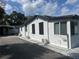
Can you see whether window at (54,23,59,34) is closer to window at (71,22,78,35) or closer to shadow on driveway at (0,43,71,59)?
window at (71,22,78,35)

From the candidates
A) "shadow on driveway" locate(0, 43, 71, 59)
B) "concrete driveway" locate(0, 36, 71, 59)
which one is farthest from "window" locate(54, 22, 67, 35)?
"shadow on driveway" locate(0, 43, 71, 59)

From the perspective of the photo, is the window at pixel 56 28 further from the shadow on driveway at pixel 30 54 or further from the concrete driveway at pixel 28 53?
the shadow on driveway at pixel 30 54

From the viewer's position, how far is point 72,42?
1155 cm

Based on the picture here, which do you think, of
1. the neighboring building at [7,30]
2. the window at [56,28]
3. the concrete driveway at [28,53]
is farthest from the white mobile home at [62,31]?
the neighboring building at [7,30]

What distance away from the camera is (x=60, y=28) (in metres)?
12.6

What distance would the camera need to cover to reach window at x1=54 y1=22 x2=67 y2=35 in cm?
1213

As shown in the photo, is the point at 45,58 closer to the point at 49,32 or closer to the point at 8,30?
the point at 49,32

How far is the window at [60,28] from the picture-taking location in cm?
1213

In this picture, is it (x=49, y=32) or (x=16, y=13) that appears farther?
(x=16, y=13)

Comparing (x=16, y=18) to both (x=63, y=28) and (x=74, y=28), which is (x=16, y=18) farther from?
(x=74, y=28)

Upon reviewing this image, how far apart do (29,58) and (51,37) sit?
656 cm

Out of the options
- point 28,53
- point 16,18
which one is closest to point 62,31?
point 28,53

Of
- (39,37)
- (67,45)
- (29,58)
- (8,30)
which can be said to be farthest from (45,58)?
(8,30)

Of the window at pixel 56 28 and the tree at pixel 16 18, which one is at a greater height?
the tree at pixel 16 18
